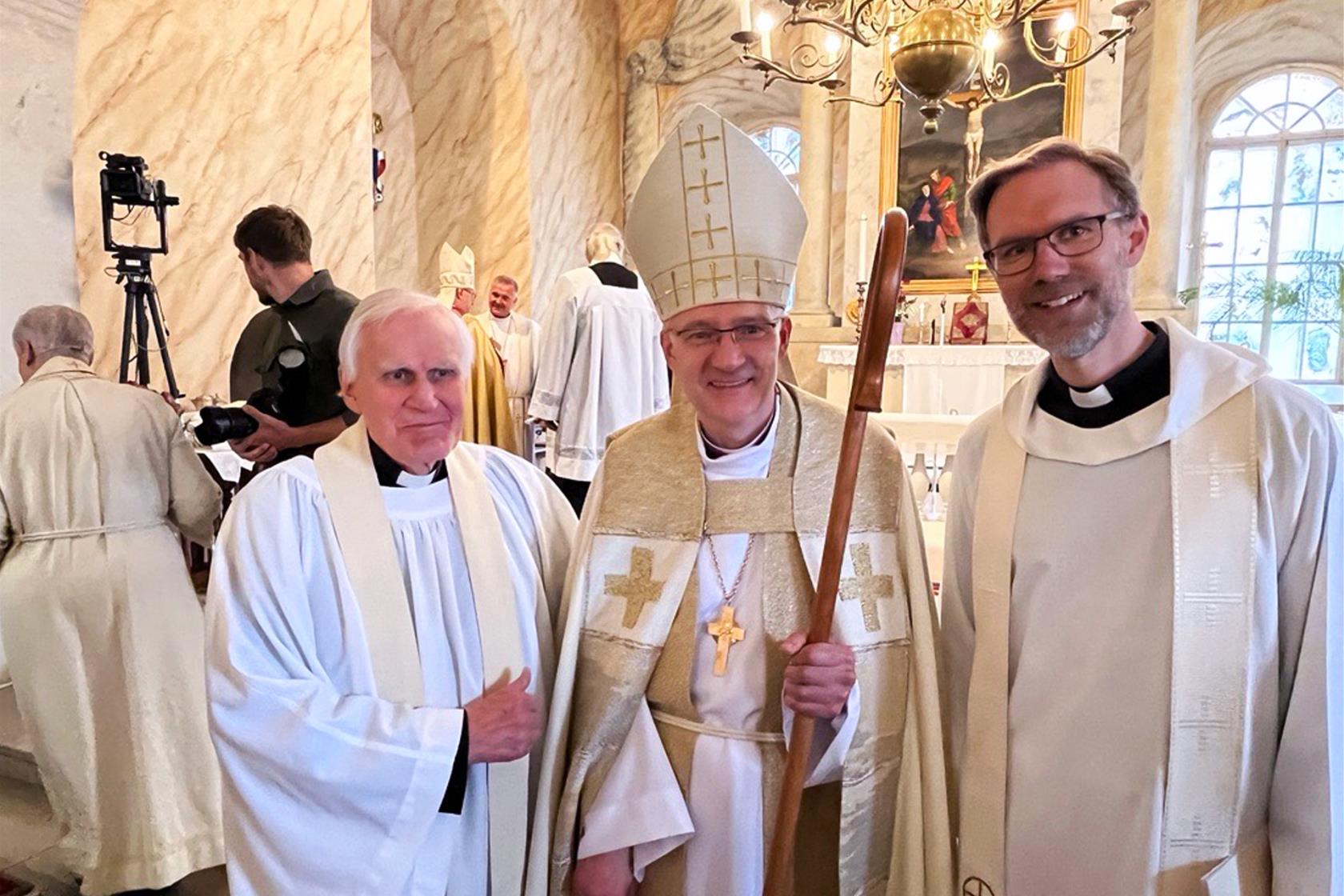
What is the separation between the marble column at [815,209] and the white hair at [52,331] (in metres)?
7.35

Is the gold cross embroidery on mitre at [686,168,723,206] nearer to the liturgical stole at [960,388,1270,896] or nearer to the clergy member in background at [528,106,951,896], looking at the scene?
the clergy member in background at [528,106,951,896]

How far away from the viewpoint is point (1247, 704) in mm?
1472

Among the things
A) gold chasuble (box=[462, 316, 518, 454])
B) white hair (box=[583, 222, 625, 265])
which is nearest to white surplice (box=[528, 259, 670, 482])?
white hair (box=[583, 222, 625, 265])

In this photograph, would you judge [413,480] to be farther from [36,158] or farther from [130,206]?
[36,158]

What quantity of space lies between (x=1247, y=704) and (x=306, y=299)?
112 inches

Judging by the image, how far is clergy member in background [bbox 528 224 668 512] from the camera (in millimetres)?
5426

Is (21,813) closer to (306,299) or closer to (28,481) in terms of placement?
(28,481)

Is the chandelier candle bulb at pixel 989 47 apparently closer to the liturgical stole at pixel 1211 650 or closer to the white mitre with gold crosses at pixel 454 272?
the liturgical stole at pixel 1211 650

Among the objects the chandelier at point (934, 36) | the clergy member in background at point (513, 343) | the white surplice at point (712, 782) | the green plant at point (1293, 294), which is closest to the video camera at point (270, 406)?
the white surplice at point (712, 782)

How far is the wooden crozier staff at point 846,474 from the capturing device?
137cm

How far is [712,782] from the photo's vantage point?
172cm

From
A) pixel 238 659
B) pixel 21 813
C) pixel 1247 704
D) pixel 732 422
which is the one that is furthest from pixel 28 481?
pixel 1247 704

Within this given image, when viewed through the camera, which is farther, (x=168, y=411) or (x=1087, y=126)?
(x=1087, y=126)

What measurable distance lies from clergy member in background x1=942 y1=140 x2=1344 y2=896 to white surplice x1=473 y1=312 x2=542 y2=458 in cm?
586
